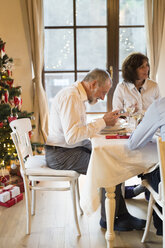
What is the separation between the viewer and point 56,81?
4.20 meters

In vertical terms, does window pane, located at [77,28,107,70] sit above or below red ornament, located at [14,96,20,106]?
above

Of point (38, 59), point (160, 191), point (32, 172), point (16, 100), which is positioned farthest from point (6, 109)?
point (160, 191)

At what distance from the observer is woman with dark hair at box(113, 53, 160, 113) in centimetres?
258

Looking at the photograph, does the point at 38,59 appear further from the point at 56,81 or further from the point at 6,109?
the point at 6,109

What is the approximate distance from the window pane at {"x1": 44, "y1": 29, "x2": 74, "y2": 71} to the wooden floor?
2269mm

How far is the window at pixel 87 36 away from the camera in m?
3.98

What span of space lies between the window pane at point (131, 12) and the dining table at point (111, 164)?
9.47ft

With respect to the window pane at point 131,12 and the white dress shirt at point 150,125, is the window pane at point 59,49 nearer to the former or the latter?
the window pane at point 131,12

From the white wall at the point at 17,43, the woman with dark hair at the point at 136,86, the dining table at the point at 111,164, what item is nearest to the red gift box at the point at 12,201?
the dining table at the point at 111,164

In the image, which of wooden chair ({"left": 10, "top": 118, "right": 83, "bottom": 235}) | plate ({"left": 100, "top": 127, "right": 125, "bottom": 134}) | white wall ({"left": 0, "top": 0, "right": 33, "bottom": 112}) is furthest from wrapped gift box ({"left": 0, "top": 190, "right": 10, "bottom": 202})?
white wall ({"left": 0, "top": 0, "right": 33, "bottom": 112})

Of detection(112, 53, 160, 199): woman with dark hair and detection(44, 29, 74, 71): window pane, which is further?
detection(44, 29, 74, 71): window pane

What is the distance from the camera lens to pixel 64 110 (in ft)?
5.80

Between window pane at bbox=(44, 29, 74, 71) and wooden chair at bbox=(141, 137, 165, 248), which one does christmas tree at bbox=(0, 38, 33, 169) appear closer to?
window pane at bbox=(44, 29, 74, 71)

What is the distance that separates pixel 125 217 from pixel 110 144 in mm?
755
